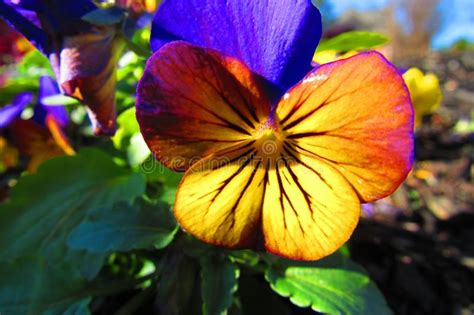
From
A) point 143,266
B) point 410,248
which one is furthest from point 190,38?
point 410,248

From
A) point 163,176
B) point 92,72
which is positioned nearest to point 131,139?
point 163,176

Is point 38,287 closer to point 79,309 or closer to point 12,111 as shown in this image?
point 79,309

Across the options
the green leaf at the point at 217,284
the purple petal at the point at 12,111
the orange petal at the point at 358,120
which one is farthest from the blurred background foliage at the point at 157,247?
the orange petal at the point at 358,120

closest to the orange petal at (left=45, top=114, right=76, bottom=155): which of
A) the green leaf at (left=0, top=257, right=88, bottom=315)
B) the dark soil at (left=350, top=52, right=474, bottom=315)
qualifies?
the green leaf at (left=0, top=257, right=88, bottom=315)

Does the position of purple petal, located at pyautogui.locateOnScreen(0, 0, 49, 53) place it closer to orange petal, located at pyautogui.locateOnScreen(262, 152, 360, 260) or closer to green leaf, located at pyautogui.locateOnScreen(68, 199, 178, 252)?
green leaf, located at pyautogui.locateOnScreen(68, 199, 178, 252)

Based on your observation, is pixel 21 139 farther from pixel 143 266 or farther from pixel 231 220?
pixel 231 220

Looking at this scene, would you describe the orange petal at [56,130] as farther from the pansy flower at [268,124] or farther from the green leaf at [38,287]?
the pansy flower at [268,124]
